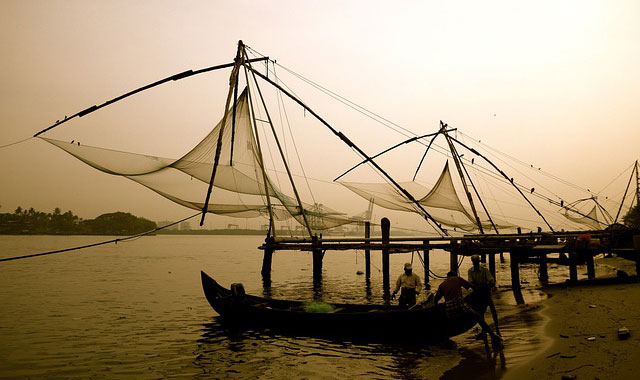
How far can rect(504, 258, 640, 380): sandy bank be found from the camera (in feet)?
21.0

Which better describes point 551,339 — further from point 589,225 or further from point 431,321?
point 589,225

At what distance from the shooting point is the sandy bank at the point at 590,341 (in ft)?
21.0

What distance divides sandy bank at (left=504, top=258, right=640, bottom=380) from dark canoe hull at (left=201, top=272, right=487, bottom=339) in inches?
74.3

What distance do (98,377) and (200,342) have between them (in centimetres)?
299

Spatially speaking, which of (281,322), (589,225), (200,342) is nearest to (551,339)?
(281,322)

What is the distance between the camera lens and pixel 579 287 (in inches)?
612

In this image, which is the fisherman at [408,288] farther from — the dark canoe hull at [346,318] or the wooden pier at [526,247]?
the wooden pier at [526,247]

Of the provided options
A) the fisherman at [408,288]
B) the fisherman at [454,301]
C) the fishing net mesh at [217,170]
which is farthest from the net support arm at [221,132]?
the fisherman at [454,301]

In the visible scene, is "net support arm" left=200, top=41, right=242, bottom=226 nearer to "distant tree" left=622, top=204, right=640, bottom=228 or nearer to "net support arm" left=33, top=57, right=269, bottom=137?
"net support arm" left=33, top=57, right=269, bottom=137

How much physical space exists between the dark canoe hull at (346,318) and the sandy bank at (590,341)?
1.89 m

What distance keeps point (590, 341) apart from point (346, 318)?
5.02 metres

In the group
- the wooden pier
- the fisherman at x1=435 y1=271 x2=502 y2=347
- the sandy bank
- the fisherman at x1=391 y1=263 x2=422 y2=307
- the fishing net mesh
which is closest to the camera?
the sandy bank

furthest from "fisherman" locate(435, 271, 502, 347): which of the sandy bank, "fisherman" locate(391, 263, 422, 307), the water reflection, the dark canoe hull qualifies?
the sandy bank

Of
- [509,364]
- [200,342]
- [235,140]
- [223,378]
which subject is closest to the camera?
[509,364]
